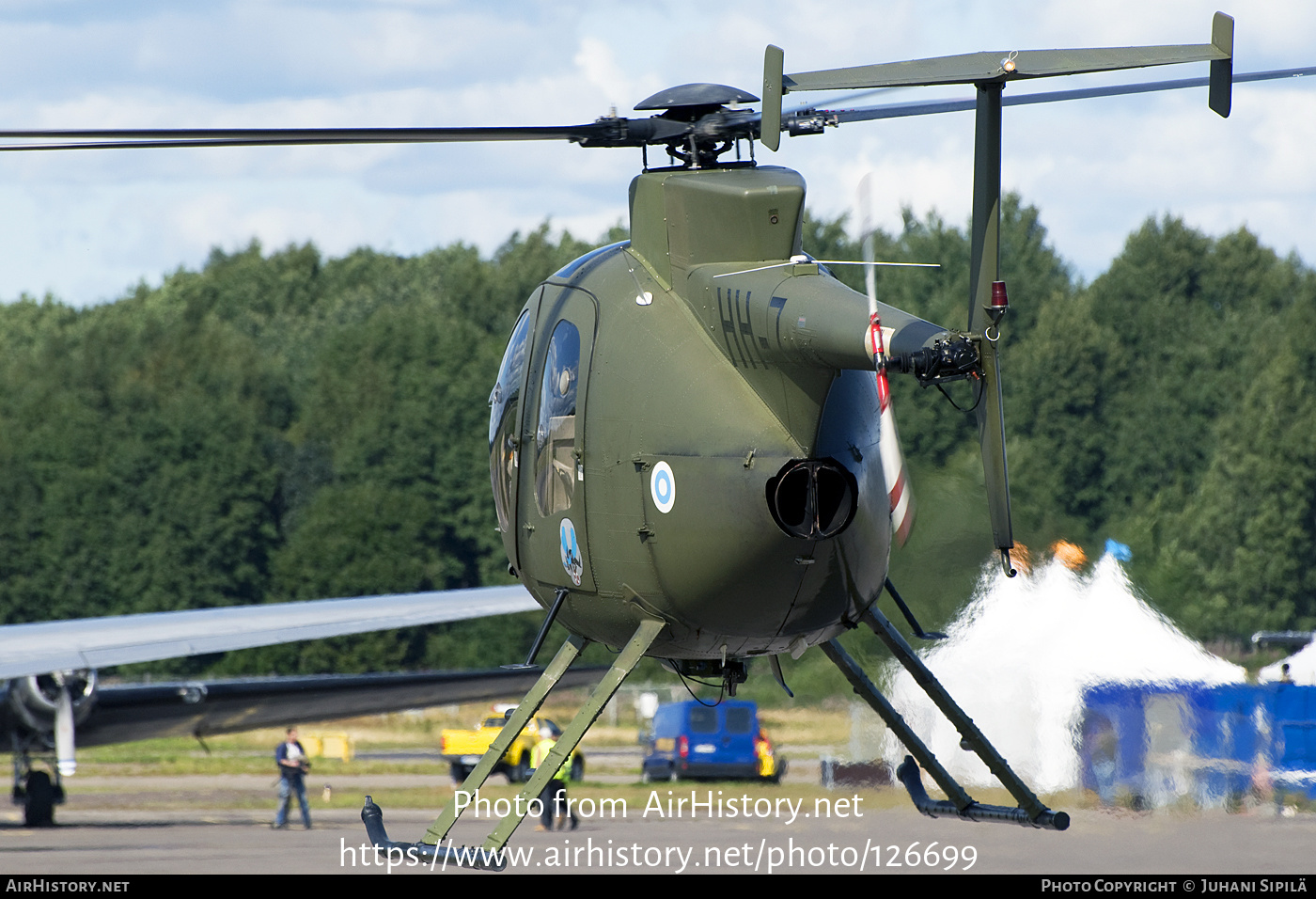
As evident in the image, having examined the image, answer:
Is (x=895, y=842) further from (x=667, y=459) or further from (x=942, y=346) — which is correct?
(x=942, y=346)

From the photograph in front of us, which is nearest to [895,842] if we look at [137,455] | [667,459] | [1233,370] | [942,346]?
[667,459]

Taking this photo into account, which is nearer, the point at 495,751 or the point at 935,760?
the point at 495,751

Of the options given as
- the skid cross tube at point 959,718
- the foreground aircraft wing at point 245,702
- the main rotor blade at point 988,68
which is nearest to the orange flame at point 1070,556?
the foreground aircraft wing at point 245,702

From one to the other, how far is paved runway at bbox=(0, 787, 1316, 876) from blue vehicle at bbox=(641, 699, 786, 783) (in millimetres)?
2160

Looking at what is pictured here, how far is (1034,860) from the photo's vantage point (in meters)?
18.0

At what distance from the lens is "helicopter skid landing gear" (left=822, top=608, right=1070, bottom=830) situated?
11586 millimetres

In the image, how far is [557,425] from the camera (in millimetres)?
11305

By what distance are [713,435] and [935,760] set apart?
3.41 meters

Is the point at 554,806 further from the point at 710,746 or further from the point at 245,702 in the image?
the point at 245,702

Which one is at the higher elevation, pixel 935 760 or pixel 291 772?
pixel 935 760

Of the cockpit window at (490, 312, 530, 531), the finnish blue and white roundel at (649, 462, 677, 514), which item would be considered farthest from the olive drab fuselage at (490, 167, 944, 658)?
the cockpit window at (490, 312, 530, 531)

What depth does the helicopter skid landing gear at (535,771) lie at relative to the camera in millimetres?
10562

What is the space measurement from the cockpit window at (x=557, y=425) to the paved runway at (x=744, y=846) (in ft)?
25.6

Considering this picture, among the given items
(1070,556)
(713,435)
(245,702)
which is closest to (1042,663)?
(1070,556)
